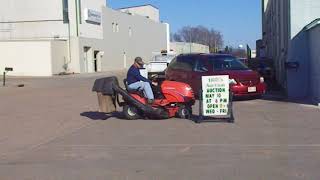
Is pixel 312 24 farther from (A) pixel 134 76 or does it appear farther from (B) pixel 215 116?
(A) pixel 134 76

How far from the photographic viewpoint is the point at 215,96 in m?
14.3

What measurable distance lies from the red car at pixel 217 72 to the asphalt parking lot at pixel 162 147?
10.3 feet

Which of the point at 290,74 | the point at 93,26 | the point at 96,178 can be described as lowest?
the point at 96,178

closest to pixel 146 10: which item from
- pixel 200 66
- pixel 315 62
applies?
pixel 200 66

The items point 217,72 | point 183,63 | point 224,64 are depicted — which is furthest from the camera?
point 183,63

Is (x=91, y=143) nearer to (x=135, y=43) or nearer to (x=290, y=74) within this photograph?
(x=290, y=74)

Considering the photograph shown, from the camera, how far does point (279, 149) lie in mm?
10203

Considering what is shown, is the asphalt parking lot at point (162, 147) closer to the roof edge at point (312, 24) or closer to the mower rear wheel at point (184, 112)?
the mower rear wheel at point (184, 112)

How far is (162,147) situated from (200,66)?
1089cm

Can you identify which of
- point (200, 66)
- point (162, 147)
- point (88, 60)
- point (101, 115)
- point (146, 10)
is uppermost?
point (146, 10)

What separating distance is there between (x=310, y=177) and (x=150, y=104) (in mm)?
7265

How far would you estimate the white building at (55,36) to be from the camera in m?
54.5

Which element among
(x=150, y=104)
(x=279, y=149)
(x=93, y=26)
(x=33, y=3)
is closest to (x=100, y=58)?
(x=93, y=26)

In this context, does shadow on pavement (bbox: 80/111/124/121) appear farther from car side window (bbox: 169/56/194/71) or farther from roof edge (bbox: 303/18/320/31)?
roof edge (bbox: 303/18/320/31)
